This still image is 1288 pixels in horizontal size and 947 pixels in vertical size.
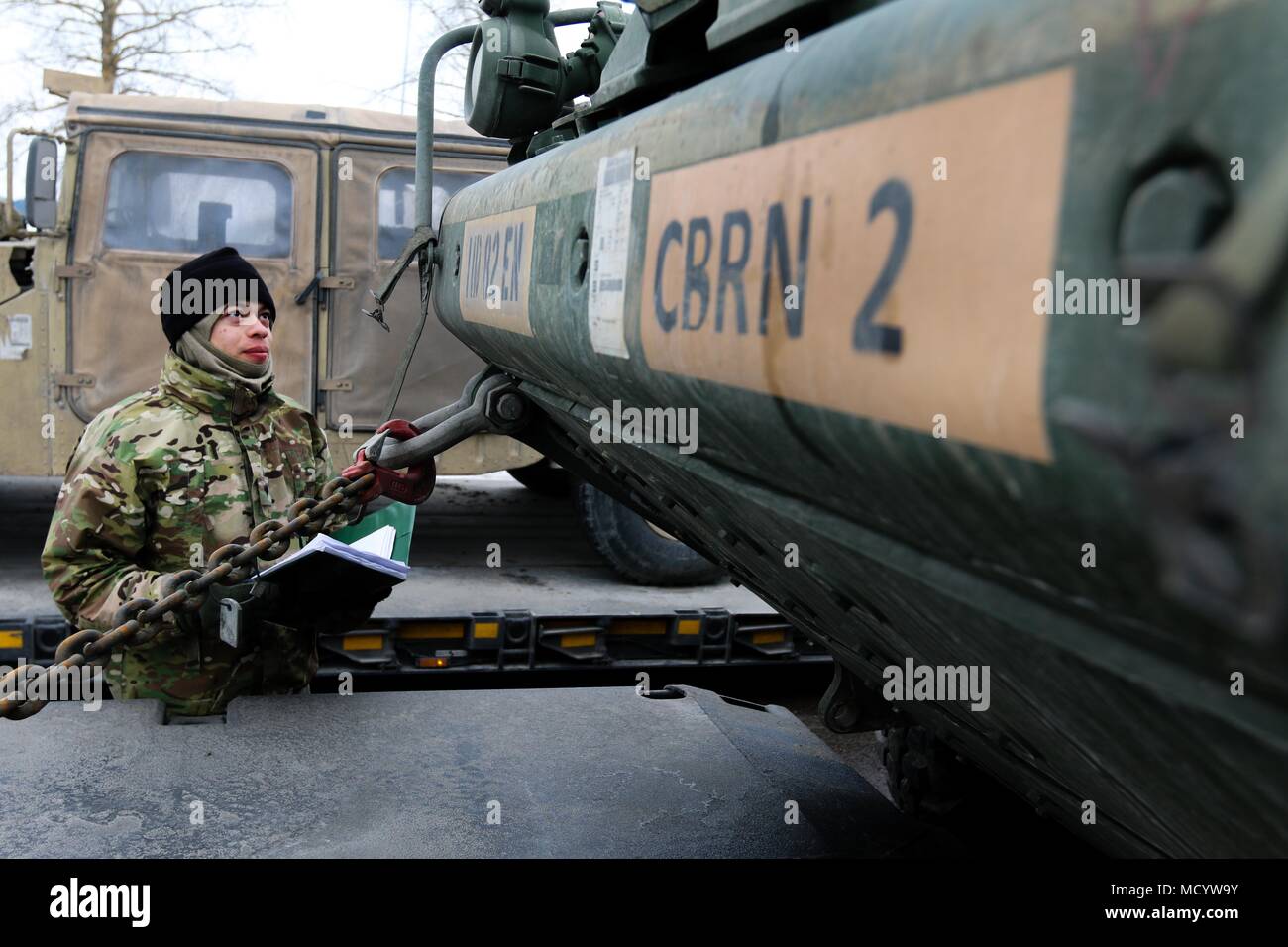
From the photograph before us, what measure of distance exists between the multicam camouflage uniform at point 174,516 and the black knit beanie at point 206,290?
0.11 metres

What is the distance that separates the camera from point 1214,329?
52 cm

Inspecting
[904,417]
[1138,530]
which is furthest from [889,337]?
[1138,530]

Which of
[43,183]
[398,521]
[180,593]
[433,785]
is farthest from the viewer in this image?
[43,183]

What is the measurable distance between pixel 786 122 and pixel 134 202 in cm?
573

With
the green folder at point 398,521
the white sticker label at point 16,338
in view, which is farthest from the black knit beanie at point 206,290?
the white sticker label at point 16,338

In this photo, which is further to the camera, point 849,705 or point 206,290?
point 206,290

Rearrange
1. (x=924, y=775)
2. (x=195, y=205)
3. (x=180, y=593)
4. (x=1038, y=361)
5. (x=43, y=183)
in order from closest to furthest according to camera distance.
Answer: (x=1038, y=361) → (x=180, y=593) → (x=924, y=775) → (x=43, y=183) → (x=195, y=205)

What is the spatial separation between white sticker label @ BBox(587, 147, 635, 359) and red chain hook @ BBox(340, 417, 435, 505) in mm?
1304

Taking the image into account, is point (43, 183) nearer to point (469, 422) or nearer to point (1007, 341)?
point (469, 422)

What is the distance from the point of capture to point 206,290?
10.2 feet

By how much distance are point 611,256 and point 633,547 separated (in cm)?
480

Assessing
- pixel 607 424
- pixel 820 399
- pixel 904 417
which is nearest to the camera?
pixel 904 417

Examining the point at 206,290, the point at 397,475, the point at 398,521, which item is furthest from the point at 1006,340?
the point at 206,290
